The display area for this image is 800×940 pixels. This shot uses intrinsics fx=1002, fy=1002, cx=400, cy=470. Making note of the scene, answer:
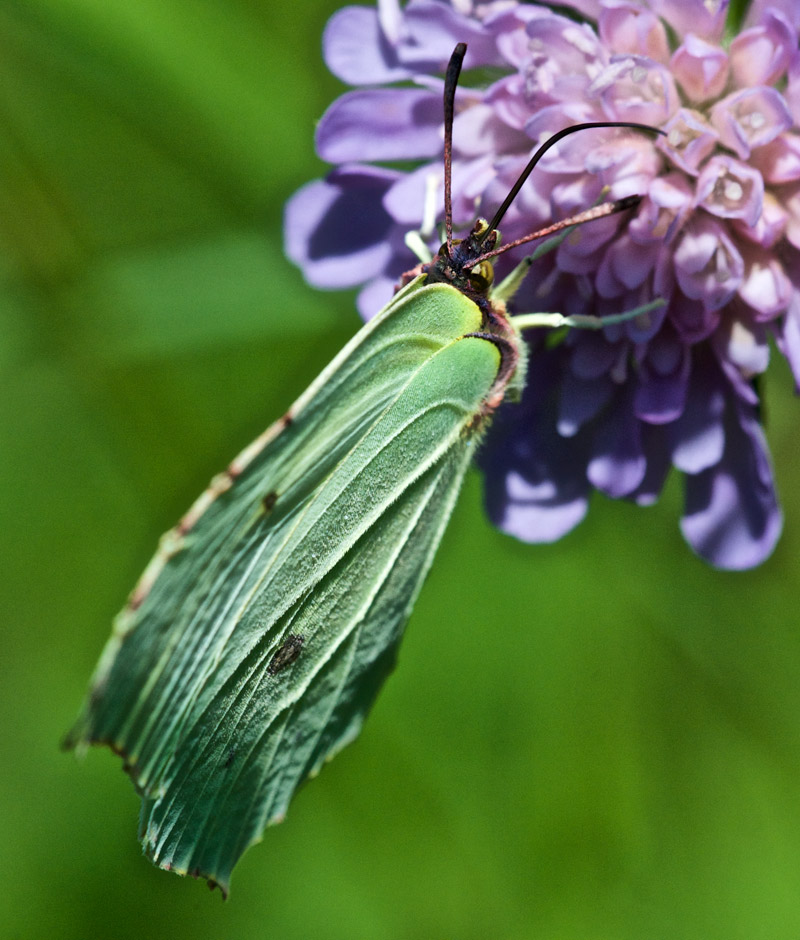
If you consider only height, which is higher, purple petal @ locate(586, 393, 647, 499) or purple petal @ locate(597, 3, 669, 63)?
purple petal @ locate(597, 3, 669, 63)

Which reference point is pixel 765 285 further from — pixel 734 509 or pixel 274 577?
pixel 274 577

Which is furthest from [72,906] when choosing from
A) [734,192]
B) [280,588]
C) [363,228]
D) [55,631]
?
[734,192]

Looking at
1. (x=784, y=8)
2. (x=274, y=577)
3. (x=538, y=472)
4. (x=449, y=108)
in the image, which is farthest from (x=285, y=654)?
(x=784, y=8)

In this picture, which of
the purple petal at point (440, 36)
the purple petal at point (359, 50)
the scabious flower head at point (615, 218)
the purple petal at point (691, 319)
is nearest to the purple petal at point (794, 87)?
the scabious flower head at point (615, 218)

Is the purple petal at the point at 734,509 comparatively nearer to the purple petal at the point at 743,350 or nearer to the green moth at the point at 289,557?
the purple petal at the point at 743,350

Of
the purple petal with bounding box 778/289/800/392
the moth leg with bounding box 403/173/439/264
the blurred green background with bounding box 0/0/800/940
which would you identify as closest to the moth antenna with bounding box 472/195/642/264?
the moth leg with bounding box 403/173/439/264

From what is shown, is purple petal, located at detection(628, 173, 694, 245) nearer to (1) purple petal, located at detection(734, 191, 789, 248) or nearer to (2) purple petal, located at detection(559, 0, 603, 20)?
(1) purple petal, located at detection(734, 191, 789, 248)
